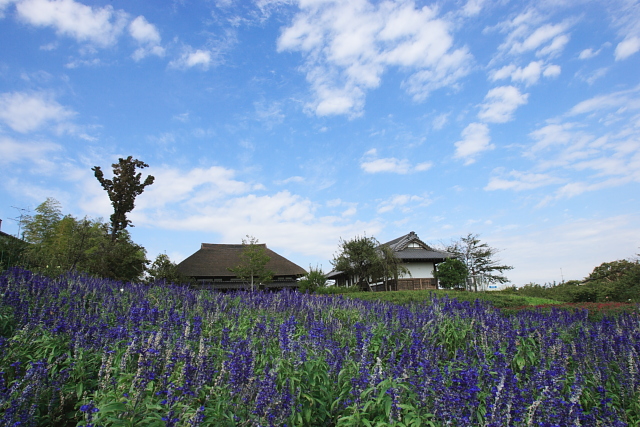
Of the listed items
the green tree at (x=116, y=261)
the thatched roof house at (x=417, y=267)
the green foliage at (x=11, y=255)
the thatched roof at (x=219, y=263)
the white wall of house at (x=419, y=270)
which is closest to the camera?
the green foliage at (x=11, y=255)

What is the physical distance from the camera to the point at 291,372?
4.10m

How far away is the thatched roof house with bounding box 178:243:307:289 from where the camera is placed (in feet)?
120

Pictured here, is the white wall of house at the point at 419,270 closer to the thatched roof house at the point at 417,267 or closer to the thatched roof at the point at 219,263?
the thatched roof house at the point at 417,267

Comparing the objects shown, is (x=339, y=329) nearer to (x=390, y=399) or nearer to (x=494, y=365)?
(x=494, y=365)

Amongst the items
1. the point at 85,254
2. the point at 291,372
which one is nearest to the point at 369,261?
the point at 85,254

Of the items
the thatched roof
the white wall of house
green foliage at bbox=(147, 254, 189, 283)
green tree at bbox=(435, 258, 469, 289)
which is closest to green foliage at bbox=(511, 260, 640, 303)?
green tree at bbox=(435, 258, 469, 289)

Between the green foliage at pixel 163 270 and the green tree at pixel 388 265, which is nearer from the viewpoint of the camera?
the green foliage at pixel 163 270

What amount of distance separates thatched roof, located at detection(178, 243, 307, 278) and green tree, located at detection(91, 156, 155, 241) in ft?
22.3

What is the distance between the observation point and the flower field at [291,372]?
3.13 metres

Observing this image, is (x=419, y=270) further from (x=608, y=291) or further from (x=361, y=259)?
(x=608, y=291)

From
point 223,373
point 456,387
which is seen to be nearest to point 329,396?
point 223,373

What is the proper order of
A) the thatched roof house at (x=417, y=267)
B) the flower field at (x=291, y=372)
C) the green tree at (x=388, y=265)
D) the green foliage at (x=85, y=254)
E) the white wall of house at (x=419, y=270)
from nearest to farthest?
the flower field at (x=291, y=372)
the green foliage at (x=85, y=254)
the green tree at (x=388, y=265)
the thatched roof house at (x=417, y=267)
the white wall of house at (x=419, y=270)

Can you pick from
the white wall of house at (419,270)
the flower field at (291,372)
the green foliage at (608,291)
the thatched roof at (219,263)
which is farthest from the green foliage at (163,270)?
the green foliage at (608,291)

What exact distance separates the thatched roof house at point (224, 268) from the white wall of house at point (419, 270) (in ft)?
32.7
